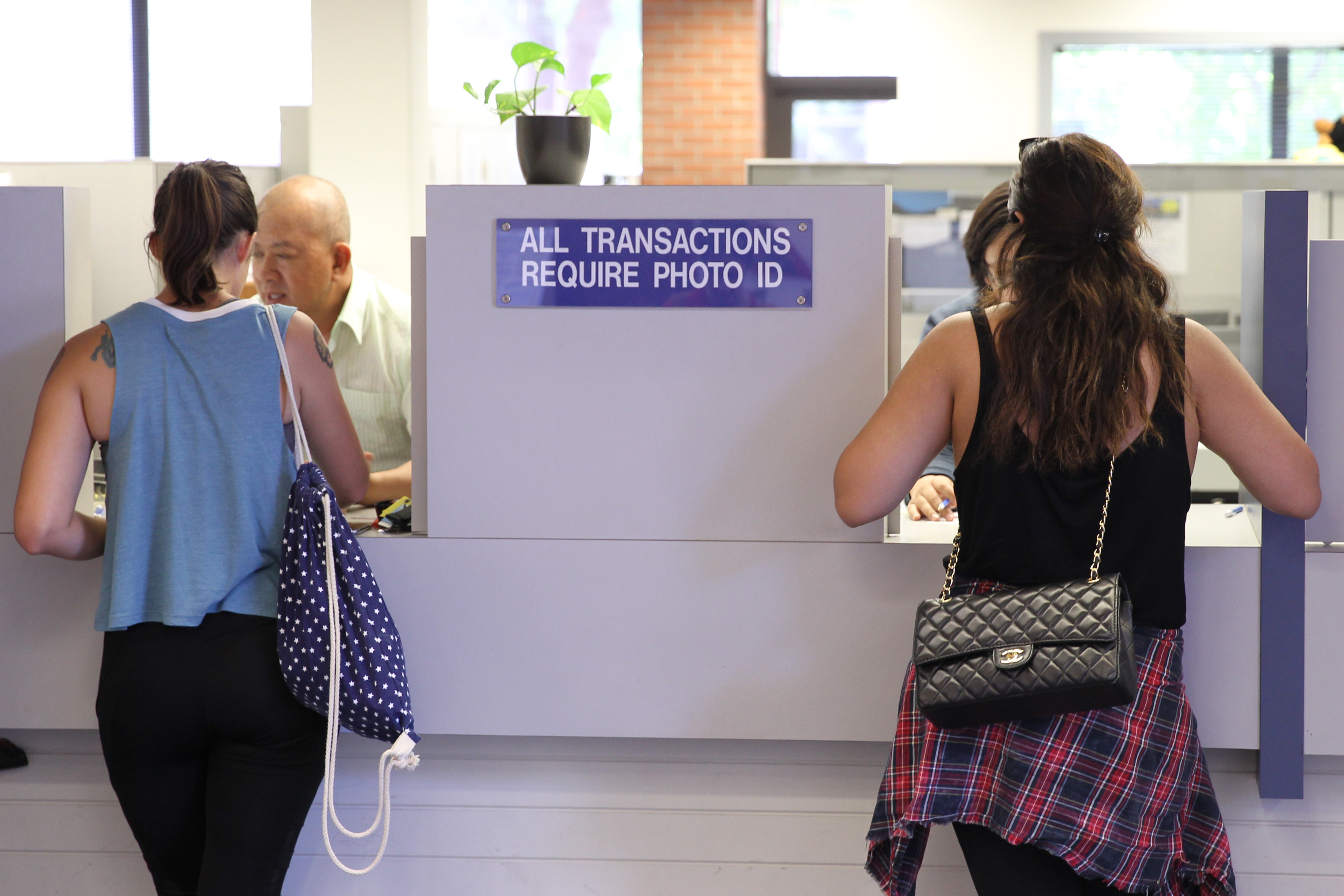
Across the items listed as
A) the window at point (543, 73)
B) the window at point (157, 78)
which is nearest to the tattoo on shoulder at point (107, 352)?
the window at point (543, 73)

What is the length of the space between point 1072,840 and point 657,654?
0.67 m

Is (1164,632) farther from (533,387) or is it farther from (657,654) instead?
(533,387)

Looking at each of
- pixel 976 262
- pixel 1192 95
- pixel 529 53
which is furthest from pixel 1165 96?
pixel 529 53

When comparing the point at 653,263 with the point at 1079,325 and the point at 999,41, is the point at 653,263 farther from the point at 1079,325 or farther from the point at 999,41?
the point at 999,41

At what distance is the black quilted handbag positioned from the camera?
1.25 metres

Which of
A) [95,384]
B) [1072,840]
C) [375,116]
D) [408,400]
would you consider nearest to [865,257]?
[1072,840]

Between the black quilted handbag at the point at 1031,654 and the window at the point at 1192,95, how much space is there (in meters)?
6.22

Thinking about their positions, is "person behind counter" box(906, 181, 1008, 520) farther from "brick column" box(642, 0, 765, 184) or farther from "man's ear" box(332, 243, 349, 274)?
"brick column" box(642, 0, 765, 184)

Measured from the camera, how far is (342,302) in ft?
9.12

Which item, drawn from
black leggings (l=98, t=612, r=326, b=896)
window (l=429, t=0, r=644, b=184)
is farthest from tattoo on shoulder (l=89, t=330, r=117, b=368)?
window (l=429, t=0, r=644, b=184)

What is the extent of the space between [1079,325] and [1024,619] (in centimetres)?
33

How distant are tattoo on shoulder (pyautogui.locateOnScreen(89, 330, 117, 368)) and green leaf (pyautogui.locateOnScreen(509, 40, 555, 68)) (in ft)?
2.38

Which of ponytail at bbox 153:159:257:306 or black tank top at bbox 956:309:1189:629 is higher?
ponytail at bbox 153:159:257:306

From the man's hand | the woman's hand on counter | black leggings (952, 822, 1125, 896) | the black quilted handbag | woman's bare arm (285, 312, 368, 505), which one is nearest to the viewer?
the black quilted handbag
